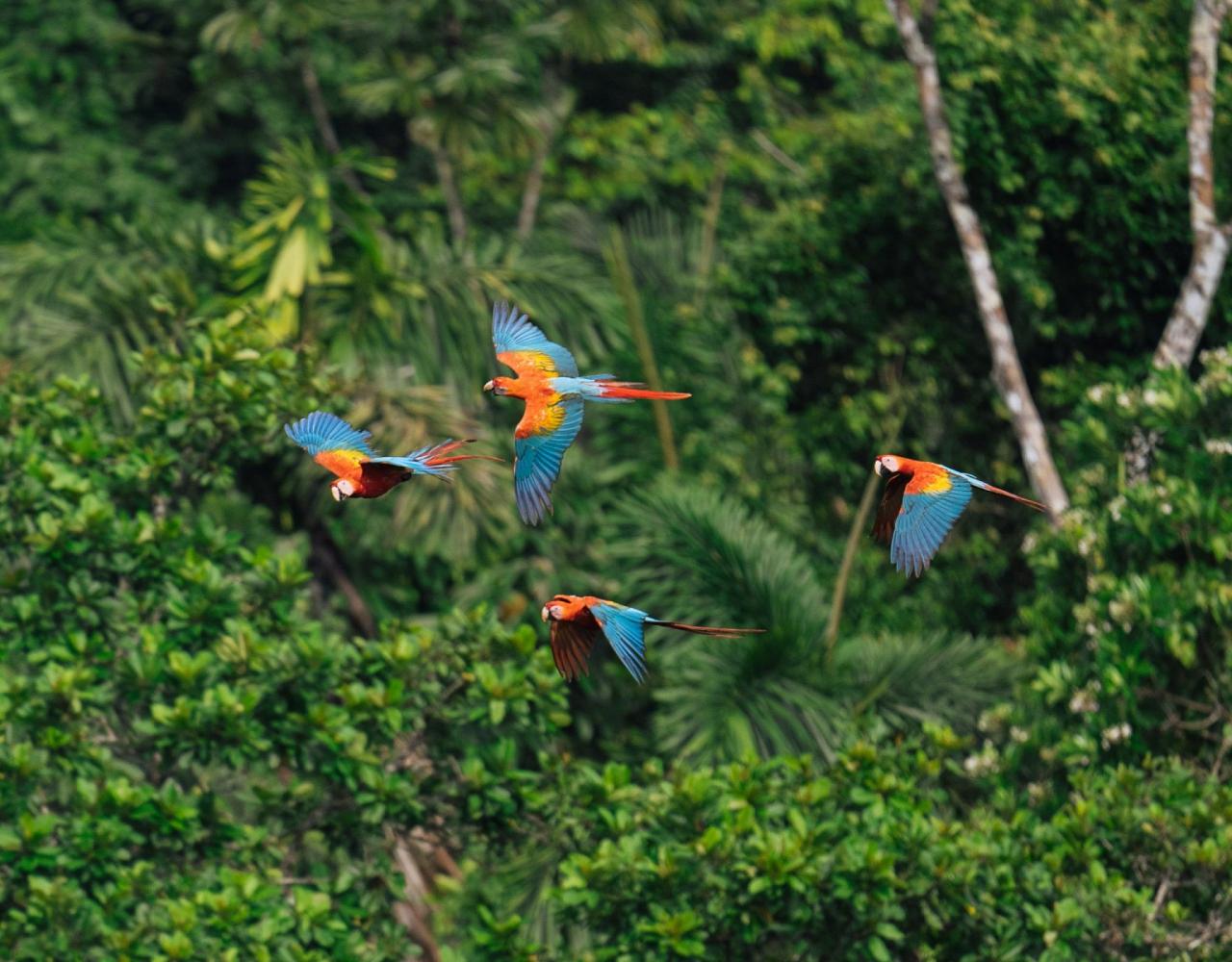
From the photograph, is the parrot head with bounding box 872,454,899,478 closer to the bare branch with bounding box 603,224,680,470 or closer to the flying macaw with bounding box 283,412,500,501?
the flying macaw with bounding box 283,412,500,501

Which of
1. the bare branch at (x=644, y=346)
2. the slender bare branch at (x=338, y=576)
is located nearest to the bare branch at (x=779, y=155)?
the bare branch at (x=644, y=346)

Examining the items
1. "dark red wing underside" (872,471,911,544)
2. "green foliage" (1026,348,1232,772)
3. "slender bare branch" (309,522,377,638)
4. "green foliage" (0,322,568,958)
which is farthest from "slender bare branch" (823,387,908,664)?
"dark red wing underside" (872,471,911,544)

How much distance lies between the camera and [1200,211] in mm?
11125

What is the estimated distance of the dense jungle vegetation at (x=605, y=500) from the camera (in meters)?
8.26

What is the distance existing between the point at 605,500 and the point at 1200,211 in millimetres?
3969

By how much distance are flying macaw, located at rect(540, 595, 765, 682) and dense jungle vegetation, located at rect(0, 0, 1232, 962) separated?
266 centimetres

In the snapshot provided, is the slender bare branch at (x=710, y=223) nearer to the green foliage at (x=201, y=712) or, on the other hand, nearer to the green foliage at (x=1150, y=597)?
the green foliage at (x=1150, y=597)

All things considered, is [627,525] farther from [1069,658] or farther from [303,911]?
[303,911]

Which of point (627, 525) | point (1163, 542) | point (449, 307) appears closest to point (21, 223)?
point (449, 307)

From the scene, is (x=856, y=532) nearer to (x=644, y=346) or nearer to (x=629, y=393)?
(x=644, y=346)

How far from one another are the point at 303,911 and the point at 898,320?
21.9 feet

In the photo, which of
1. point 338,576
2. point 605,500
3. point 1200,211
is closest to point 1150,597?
point 1200,211

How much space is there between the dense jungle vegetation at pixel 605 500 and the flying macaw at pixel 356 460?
2.22 m

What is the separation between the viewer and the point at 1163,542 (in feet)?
31.5
